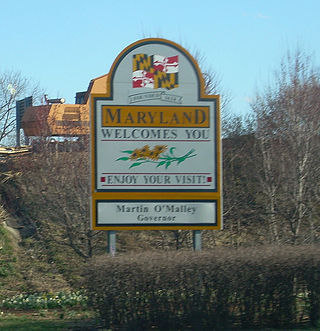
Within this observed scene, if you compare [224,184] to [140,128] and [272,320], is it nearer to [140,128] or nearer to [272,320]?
[140,128]

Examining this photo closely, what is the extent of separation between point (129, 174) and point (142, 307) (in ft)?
8.82

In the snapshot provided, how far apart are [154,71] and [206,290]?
14.0ft

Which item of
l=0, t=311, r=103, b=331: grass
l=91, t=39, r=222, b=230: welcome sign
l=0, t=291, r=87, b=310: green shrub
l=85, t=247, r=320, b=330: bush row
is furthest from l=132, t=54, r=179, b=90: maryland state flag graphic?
l=0, t=291, r=87, b=310: green shrub

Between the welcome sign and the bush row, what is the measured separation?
1.70m

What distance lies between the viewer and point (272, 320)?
9258mm

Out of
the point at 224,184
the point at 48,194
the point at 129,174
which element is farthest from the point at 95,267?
the point at 224,184

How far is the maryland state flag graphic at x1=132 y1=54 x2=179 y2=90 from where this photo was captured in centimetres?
1102

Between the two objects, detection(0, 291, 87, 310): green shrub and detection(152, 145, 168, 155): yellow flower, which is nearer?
detection(152, 145, 168, 155): yellow flower

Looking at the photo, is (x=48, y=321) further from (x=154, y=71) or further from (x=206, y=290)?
(x=154, y=71)

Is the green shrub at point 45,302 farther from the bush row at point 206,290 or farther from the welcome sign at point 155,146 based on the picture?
the bush row at point 206,290

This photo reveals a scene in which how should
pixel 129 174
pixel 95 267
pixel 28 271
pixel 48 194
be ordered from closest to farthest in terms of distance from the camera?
Answer: pixel 95 267 < pixel 129 174 < pixel 48 194 < pixel 28 271

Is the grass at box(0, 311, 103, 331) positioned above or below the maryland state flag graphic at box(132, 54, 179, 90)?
below

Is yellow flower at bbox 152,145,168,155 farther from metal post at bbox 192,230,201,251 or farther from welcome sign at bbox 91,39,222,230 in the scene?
metal post at bbox 192,230,201,251

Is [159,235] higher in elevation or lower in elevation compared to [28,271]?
higher
